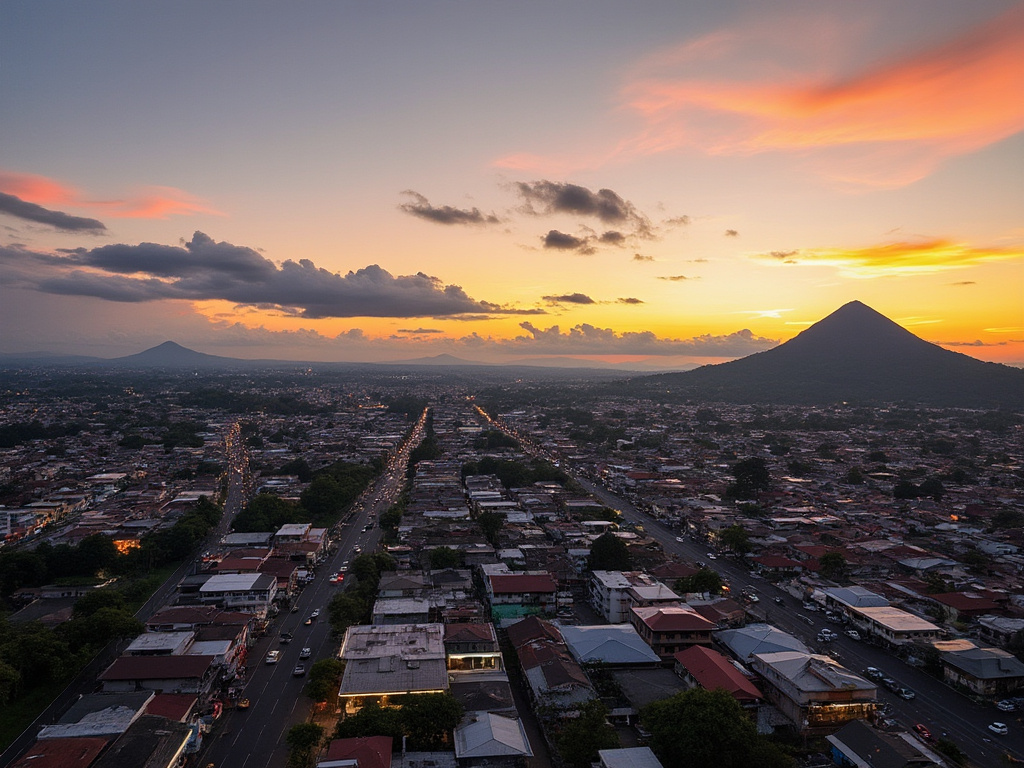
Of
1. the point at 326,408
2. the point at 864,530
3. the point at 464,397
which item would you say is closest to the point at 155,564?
the point at 864,530

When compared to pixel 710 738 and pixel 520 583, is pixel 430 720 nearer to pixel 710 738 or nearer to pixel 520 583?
pixel 710 738

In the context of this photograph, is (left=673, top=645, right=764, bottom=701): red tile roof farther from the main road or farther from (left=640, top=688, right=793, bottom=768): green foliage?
the main road

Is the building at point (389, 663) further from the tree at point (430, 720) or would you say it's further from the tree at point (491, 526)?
the tree at point (491, 526)

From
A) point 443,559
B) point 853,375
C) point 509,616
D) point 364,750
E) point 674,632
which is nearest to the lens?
point 364,750

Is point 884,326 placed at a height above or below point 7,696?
above

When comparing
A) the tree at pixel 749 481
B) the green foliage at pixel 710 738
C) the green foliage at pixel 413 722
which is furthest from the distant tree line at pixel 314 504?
the tree at pixel 749 481

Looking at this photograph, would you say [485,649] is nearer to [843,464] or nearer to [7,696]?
[7,696]

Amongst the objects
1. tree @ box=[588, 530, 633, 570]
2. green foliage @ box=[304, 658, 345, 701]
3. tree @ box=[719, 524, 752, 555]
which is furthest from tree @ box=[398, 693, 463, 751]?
tree @ box=[719, 524, 752, 555]

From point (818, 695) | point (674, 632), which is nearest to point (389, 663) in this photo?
point (674, 632)
